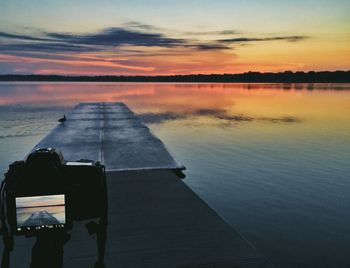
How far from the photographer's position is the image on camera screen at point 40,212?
128 inches

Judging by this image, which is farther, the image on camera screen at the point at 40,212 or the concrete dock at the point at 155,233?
the concrete dock at the point at 155,233

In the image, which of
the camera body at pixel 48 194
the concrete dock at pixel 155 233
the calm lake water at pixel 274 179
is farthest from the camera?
the calm lake water at pixel 274 179

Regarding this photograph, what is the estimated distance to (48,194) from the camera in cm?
329

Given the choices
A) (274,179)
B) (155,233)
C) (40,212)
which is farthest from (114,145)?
(40,212)

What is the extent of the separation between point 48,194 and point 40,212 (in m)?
0.21

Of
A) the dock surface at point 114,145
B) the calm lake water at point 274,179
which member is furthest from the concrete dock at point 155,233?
the calm lake water at point 274,179

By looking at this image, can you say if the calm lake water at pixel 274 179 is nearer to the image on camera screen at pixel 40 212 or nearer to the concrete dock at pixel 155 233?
the concrete dock at pixel 155 233

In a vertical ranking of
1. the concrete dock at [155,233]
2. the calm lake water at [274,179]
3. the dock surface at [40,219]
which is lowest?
the calm lake water at [274,179]

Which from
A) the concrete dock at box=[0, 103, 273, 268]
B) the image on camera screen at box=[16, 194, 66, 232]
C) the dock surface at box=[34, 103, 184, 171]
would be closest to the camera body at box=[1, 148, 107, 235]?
the image on camera screen at box=[16, 194, 66, 232]

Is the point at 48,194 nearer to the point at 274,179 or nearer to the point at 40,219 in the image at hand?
the point at 40,219

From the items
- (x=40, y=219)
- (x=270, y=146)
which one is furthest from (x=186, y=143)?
(x=40, y=219)

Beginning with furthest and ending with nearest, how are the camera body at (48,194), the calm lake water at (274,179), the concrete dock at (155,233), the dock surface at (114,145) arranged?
the dock surface at (114,145)
the calm lake water at (274,179)
the concrete dock at (155,233)
the camera body at (48,194)

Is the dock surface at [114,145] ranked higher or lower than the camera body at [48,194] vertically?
lower

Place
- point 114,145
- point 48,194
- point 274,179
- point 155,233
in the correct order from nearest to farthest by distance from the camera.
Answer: point 48,194 < point 155,233 < point 274,179 < point 114,145
